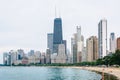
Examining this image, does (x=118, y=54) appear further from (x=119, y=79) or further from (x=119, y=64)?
(x=119, y=79)

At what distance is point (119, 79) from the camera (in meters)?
85.7

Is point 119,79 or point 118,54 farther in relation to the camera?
point 118,54

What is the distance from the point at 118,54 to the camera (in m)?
179

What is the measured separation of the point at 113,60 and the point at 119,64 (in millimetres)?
5362

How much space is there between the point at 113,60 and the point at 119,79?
102 meters

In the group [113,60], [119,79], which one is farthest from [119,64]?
[119,79]

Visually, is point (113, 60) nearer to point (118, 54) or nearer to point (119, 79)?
point (118, 54)

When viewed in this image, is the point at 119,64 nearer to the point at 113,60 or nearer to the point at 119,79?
the point at 113,60

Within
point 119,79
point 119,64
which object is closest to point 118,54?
point 119,64

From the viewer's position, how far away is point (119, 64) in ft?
599

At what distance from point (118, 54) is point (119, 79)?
310 feet

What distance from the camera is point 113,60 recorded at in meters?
187

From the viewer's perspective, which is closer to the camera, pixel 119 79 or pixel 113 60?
pixel 119 79
